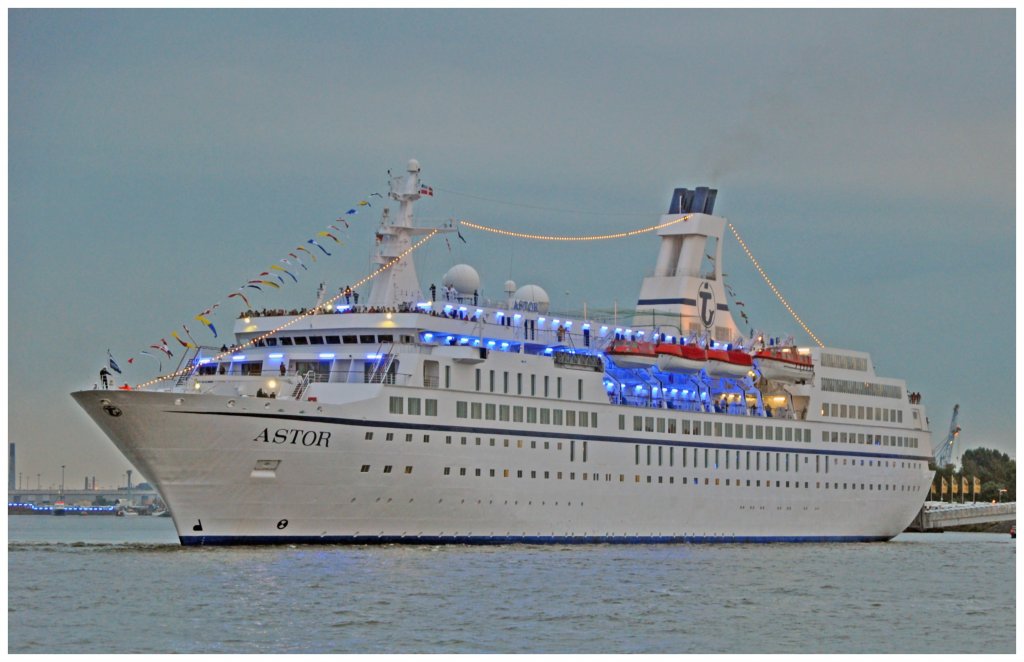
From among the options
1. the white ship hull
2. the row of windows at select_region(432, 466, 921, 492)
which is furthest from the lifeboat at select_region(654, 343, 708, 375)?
the row of windows at select_region(432, 466, 921, 492)

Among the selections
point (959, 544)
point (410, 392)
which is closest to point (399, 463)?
point (410, 392)

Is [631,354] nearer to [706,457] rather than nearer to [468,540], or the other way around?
[706,457]

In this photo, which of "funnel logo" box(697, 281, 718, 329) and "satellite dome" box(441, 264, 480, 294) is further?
"funnel logo" box(697, 281, 718, 329)

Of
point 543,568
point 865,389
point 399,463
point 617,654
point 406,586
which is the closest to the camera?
point 617,654

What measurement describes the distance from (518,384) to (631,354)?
804 centimetres

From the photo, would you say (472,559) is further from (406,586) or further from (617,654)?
(617,654)

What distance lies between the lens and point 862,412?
7856cm

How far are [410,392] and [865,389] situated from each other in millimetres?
27017

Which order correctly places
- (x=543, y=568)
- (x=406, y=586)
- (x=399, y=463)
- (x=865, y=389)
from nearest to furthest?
(x=406, y=586)
(x=543, y=568)
(x=399, y=463)
(x=865, y=389)

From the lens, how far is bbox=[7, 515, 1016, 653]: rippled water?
1519 inches

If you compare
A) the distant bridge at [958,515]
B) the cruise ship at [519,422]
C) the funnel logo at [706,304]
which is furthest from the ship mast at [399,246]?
the distant bridge at [958,515]

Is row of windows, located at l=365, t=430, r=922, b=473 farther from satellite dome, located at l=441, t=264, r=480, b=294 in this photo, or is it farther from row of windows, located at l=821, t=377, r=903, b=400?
satellite dome, located at l=441, t=264, r=480, b=294

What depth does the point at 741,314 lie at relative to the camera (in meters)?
80.9

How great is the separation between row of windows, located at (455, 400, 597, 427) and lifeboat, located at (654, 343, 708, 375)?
6.49 metres
